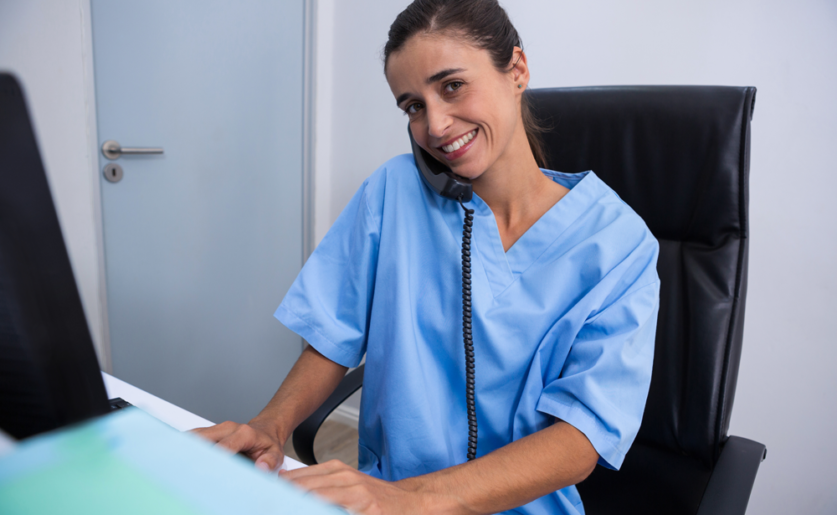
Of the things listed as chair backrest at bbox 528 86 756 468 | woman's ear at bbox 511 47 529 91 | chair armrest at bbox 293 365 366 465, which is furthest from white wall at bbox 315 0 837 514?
chair armrest at bbox 293 365 366 465

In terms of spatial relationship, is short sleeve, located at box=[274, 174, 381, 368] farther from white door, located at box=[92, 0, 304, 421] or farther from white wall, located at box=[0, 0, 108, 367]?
white door, located at box=[92, 0, 304, 421]

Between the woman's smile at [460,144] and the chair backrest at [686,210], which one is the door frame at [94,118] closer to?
the woman's smile at [460,144]

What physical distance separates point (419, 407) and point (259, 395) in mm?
1222

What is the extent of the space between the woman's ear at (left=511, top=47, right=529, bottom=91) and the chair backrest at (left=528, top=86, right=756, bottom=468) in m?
0.11

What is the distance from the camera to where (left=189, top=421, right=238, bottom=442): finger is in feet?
1.85

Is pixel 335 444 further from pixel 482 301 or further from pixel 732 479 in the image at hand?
pixel 732 479

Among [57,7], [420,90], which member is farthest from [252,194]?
[420,90]

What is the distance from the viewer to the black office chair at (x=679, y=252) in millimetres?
787

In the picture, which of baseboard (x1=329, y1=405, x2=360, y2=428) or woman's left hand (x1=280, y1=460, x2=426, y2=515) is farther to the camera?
baseboard (x1=329, y1=405, x2=360, y2=428)

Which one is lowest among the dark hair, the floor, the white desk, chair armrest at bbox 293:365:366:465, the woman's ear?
the floor

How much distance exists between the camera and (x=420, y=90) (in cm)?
76

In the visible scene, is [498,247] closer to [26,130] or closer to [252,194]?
[26,130]

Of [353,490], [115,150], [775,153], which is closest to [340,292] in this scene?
[353,490]

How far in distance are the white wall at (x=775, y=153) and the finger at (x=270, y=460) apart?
45.4 inches
